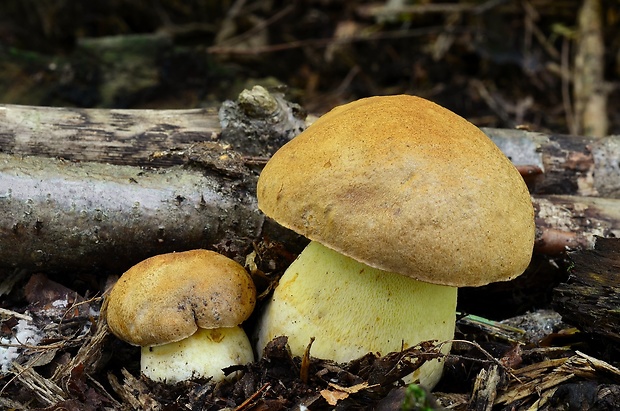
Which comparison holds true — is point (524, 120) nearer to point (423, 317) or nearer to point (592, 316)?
point (592, 316)

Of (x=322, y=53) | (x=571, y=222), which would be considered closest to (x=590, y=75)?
(x=322, y=53)

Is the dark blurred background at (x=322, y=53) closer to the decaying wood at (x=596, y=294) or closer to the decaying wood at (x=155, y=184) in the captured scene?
the decaying wood at (x=155, y=184)

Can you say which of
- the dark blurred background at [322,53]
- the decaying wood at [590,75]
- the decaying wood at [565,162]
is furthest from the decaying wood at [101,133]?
the decaying wood at [590,75]

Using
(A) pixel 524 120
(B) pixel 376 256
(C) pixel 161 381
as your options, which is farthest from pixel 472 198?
(A) pixel 524 120

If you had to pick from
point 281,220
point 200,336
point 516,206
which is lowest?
point 200,336

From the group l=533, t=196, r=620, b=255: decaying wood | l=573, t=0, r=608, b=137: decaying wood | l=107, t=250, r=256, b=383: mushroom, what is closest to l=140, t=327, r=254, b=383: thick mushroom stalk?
l=107, t=250, r=256, b=383: mushroom

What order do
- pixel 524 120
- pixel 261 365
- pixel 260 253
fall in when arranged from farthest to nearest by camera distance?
pixel 524 120
pixel 260 253
pixel 261 365

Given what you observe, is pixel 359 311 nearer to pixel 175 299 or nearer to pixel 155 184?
pixel 175 299
